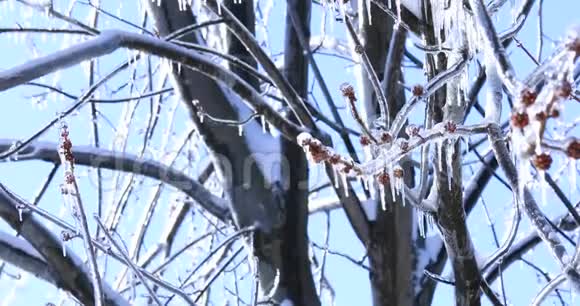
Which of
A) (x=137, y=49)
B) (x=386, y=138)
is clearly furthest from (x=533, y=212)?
(x=137, y=49)

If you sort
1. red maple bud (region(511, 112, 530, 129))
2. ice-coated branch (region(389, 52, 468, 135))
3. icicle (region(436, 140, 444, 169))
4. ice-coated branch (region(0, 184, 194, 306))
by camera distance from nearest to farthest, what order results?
red maple bud (region(511, 112, 530, 129)), ice-coated branch (region(389, 52, 468, 135)), icicle (region(436, 140, 444, 169)), ice-coated branch (region(0, 184, 194, 306))

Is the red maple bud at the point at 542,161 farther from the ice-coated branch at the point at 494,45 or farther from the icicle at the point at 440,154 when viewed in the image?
the icicle at the point at 440,154

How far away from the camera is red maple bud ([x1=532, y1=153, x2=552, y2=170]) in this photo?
41.7 inches

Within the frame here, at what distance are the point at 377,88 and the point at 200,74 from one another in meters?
1.23

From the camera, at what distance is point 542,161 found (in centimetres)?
107

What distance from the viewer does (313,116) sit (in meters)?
3.22

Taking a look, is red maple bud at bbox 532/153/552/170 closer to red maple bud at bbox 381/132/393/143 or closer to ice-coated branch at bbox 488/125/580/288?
ice-coated branch at bbox 488/125/580/288

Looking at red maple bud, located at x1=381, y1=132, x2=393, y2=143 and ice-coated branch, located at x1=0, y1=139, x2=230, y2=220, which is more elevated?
ice-coated branch, located at x1=0, y1=139, x2=230, y2=220

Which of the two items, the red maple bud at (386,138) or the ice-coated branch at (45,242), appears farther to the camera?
the ice-coated branch at (45,242)

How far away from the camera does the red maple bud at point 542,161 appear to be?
106cm

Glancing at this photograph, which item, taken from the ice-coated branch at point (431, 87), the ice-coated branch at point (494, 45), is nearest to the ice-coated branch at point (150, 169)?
the ice-coated branch at point (431, 87)

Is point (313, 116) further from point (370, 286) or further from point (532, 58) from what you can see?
point (532, 58)

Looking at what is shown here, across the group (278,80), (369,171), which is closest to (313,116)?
(278,80)

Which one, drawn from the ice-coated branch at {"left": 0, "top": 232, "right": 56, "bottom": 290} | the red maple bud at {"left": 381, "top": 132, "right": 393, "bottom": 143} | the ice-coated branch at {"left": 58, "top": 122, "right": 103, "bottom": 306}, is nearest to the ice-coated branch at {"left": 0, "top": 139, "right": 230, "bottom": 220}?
the ice-coated branch at {"left": 0, "top": 232, "right": 56, "bottom": 290}
